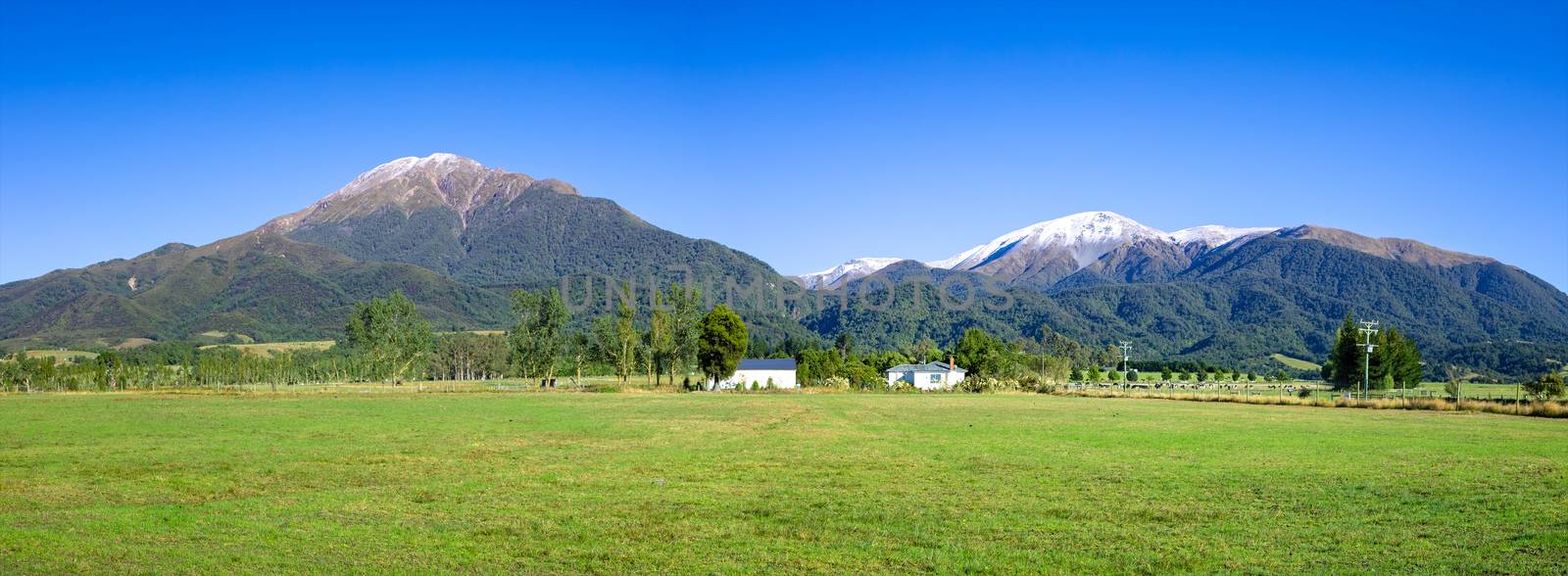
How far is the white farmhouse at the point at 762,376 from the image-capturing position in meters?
84.2

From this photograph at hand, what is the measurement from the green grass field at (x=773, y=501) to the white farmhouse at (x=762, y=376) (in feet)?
170

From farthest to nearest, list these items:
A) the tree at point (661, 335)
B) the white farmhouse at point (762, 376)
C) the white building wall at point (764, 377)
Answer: the white building wall at point (764, 377), the tree at point (661, 335), the white farmhouse at point (762, 376)

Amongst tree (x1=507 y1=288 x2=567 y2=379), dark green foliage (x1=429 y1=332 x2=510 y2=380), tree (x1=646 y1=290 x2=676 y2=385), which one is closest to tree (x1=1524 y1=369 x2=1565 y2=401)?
tree (x1=646 y1=290 x2=676 y2=385)

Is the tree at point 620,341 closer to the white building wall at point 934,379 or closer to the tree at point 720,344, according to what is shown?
the tree at point 720,344

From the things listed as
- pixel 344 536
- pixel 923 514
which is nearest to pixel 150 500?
pixel 344 536

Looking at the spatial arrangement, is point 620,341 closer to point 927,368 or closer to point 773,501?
point 927,368

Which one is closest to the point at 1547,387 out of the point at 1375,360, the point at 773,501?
the point at 1375,360

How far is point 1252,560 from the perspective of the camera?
11.7 m

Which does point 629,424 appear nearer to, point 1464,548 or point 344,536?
point 344,536

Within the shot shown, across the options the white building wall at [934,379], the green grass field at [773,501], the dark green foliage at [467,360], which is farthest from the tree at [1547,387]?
the dark green foliage at [467,360]

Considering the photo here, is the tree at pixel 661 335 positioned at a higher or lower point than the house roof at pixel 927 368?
higher

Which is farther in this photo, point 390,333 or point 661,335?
point 390,333

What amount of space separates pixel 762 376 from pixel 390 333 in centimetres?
3779

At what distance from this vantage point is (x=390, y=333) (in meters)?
94.6
